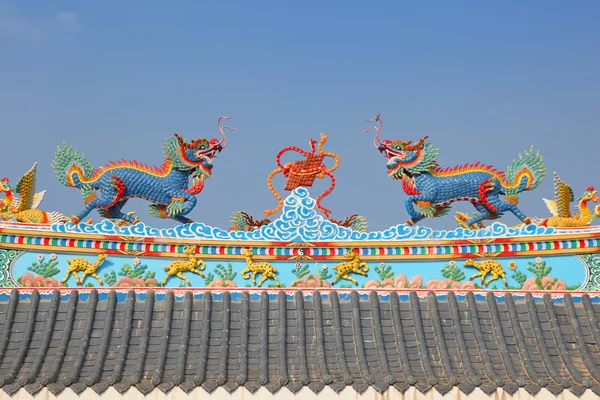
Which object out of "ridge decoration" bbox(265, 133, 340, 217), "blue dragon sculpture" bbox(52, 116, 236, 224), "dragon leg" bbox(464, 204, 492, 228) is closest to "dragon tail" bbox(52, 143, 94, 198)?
"blue dragon sculpture" bbox(52, 116, 236, 224)

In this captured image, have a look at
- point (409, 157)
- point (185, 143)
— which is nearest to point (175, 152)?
point (185, 143)

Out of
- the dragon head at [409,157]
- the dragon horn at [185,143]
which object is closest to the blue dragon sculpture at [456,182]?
the dragon head at [409,157]

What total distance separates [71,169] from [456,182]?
5535 millimetres

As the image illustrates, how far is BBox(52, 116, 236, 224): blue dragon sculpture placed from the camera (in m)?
13.6

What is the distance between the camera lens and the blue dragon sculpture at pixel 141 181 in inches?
537

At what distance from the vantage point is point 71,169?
13.8 m

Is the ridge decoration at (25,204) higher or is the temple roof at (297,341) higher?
the ridge decoration at (25,204)

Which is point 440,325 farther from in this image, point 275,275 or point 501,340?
point 275,275

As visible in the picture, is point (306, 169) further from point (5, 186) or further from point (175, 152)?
point (5, 186)

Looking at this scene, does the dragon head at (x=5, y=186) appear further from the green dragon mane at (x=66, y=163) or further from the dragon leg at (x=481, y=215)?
the dragon leg at (x=481, y=215)

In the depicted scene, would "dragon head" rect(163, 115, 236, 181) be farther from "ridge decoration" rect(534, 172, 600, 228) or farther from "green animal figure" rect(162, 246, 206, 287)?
"ridge decoration" rect(534, 172, 600, 228)

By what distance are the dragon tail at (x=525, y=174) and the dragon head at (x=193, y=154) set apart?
14.1 feet

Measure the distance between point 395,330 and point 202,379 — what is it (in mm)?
2389

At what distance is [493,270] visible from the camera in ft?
42.5
